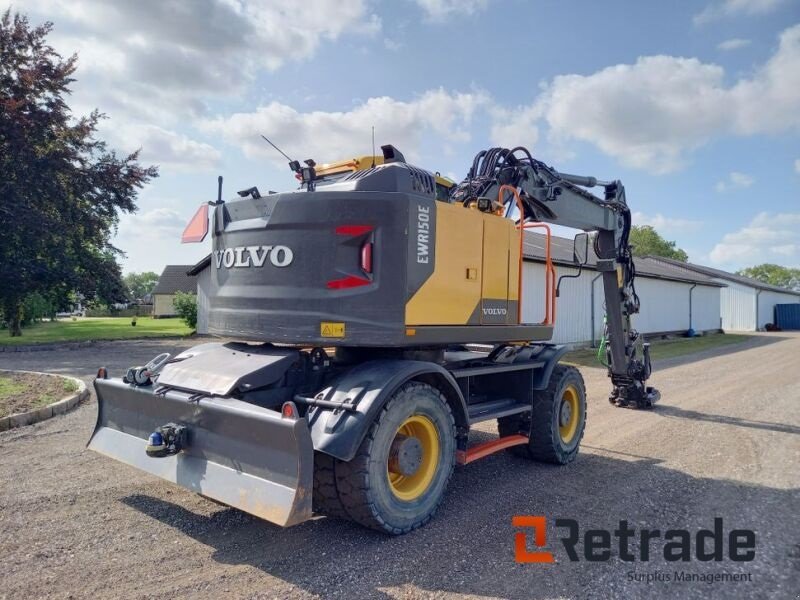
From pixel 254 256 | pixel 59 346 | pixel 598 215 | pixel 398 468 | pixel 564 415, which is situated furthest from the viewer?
pixel 59 346

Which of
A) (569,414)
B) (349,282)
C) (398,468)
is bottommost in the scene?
(398,468)

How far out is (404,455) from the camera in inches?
169

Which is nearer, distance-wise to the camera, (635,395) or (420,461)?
(420,461)

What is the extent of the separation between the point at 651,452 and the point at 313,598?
492 cm

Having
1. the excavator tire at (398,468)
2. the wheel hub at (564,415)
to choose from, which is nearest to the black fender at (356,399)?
the excavator tire at (398,468)

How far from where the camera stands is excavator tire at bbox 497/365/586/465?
6000mm

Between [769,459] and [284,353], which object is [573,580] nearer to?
[284,353]

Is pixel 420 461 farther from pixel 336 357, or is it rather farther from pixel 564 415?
pixel 564 415

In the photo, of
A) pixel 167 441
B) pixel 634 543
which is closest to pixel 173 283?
pixel 167 441

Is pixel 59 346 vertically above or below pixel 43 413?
above

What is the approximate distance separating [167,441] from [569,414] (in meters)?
4.28

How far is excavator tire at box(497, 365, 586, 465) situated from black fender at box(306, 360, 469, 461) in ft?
6.10

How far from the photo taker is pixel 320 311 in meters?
4.31

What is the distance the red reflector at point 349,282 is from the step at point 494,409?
1.63 meters
